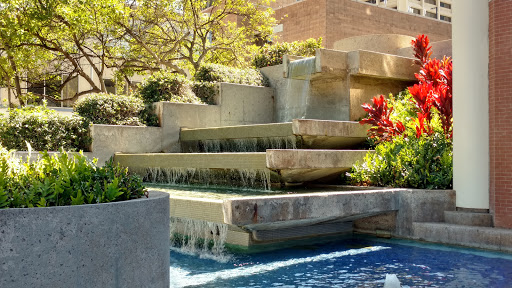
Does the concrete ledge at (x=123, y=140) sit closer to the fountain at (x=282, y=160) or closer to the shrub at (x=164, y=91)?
the fountain at (x=282, y=160)

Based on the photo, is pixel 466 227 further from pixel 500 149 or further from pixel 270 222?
pixel 270 222

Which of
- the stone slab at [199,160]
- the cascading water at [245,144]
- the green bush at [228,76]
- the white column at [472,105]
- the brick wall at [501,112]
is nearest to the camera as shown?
the brick wall at [501,112]

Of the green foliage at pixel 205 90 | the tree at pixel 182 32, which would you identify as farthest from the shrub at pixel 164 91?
the tree at pixel 182 32

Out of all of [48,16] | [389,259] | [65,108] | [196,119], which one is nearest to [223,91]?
[196,119]

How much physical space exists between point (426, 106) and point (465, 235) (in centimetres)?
258

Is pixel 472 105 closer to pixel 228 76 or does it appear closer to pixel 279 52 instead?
pixel 228 76

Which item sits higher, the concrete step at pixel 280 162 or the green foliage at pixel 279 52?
the green foliage at pixel 279 52

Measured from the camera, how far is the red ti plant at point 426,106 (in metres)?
8.96

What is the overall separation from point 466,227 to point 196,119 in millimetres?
7776

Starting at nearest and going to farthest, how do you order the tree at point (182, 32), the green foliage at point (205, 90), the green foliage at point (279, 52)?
the green foliage at point (205, 90)
the green foliage at point (279, 52)
the tree at point (182, 32)

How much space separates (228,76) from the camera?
587 inches

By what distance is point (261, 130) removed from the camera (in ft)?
34.3

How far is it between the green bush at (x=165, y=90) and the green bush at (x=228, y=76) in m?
0.91

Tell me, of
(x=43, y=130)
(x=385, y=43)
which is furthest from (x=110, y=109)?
(x=385, y=43)
